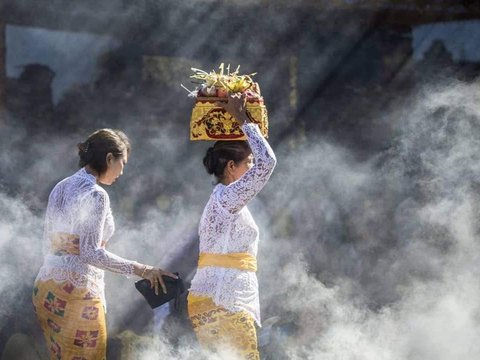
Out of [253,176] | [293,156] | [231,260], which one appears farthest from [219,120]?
[293,156]

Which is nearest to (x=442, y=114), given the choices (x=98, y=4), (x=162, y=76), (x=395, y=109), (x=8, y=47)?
(x=395, y=109)

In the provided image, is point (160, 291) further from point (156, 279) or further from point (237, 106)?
point (237, 106)

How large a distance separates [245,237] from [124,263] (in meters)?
0.61

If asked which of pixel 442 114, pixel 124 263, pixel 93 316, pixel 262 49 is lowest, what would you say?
pixel 93 316

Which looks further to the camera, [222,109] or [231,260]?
[222,109]

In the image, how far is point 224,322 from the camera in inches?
145

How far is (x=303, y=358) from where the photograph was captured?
19.9ft

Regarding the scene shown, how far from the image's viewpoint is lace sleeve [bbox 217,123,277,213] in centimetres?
359

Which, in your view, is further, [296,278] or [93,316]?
[296,278]

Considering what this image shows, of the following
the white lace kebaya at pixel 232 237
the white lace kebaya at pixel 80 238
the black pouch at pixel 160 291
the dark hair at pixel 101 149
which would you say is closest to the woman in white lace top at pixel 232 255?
the white lace kebaya at pixel 232 237

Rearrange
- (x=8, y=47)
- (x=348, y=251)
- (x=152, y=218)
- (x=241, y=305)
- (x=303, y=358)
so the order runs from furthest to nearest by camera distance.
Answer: (x=348, y=251) < (x=152, y=218) < (x=8, y=47) < (x=303, y=358) < (x=241, y=305)

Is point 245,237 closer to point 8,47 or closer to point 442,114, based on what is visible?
point 8,47

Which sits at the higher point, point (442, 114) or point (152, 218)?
point (442, 114)

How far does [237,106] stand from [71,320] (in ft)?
4.26
